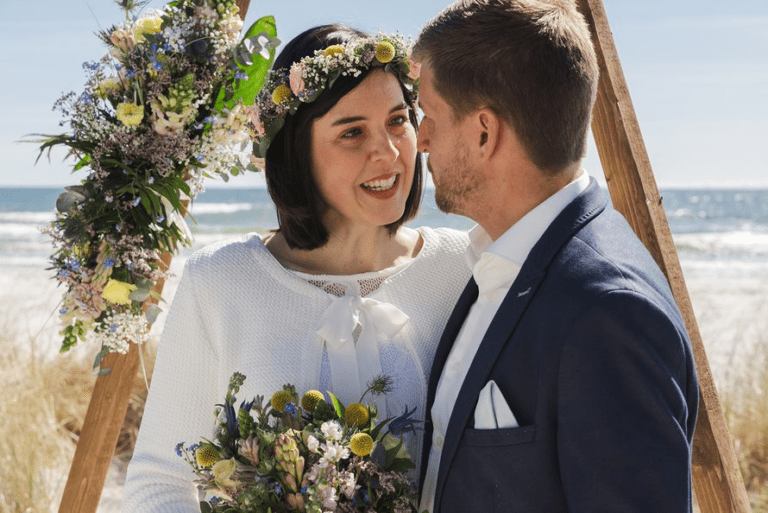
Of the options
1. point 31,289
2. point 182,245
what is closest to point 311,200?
point 182,245

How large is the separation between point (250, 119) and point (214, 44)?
336 millimetres

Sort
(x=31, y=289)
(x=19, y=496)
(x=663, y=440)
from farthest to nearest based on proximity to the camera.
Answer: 1. (x=31, y=289)
2. (x=19, y=496)
3. (x=663, y=440)

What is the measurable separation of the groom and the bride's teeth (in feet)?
2.03

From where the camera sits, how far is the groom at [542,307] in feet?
5.71

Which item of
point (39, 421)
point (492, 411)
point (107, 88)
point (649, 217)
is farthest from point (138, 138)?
point (39, 421)

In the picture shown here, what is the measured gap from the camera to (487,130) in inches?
83.8

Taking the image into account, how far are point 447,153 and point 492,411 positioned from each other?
0.71 m

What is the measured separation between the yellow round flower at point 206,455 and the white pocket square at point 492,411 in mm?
753

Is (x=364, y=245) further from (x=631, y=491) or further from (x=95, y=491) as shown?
(x=95, y=491)

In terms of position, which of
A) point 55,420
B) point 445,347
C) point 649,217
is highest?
point 649,217

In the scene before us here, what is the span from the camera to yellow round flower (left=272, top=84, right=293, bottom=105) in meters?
3.00

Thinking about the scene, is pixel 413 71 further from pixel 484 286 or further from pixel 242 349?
pixel 242 349

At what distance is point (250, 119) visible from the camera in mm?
3135

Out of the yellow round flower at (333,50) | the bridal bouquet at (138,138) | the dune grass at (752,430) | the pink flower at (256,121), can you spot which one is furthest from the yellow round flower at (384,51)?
the dune grass at (752,430)
